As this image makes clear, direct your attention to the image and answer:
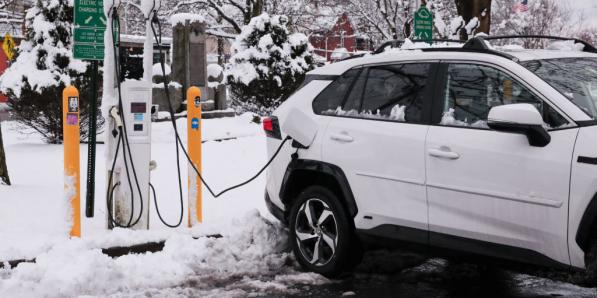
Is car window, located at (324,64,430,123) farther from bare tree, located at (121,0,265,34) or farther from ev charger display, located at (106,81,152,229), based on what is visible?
bare tree, located at (121,0,265,34)

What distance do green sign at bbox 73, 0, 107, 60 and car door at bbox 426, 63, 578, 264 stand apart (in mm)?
3499

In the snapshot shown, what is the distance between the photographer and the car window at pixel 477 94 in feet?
16.2

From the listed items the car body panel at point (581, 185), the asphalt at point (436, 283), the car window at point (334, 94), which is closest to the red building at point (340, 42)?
the car window at point (334, 94)

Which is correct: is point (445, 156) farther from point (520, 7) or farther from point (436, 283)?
point (520, 7)

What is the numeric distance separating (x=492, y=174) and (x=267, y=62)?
14643mm

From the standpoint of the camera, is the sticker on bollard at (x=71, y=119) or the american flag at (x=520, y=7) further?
the american flag at (x=520, y=7)

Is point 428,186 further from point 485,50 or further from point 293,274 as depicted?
point 293,274

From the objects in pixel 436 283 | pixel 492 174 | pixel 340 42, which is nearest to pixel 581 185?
pixel 492 174

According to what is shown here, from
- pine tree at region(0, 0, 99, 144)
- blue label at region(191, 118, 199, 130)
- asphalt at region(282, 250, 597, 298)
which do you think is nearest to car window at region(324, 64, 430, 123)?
asphalt at region(282, 250, 597, 298)

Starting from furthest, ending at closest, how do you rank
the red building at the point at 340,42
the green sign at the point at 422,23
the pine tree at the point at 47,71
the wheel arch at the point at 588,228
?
the red building at the point at 340,42
the green sign at the point at 422,23
the pine tree at the point at 47,71
the wheel arch at the point at 588,228

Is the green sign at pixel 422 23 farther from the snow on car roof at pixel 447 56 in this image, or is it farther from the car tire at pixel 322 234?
the car tire at pixel 322 234

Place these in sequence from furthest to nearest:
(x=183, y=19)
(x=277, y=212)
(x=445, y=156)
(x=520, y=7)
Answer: (x=520, y=7) → (x=183, y=19) → (x=277, y=212) → (x=445, y=156)

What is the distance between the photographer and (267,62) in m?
19.1

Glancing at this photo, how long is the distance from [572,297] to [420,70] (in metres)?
1.88
